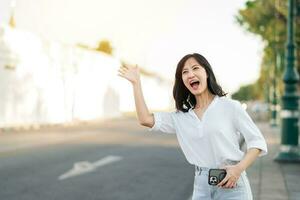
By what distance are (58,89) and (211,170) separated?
110ft

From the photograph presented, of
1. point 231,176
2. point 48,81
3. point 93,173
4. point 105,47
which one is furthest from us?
point 105,47

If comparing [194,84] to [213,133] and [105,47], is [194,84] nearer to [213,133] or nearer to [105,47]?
[213,133]

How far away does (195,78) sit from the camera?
3.22m

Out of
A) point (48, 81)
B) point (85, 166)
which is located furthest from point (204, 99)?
point (48, 81)

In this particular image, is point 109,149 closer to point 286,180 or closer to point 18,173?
point 18,173

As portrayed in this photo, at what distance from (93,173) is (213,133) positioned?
319 inches

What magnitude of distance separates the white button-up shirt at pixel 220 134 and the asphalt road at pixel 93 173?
205 inches

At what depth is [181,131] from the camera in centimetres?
329

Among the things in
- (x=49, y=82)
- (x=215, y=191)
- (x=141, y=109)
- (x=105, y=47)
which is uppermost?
(x=105, y=47)

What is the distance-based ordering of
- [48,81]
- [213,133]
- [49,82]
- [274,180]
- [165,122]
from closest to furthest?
1. [213,133]
2. [165,122]
3. [274,180]
4. [48,81]
5. [49,82]

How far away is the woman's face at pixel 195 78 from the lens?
3221 mm

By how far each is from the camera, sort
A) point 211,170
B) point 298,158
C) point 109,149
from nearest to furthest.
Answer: point 211,170 < point 298,158 < point 109,149

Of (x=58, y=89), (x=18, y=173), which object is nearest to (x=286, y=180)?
(x=18, y=173)

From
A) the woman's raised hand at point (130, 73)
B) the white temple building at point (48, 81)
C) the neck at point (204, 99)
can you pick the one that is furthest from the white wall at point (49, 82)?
the neck at point (204, 99)
